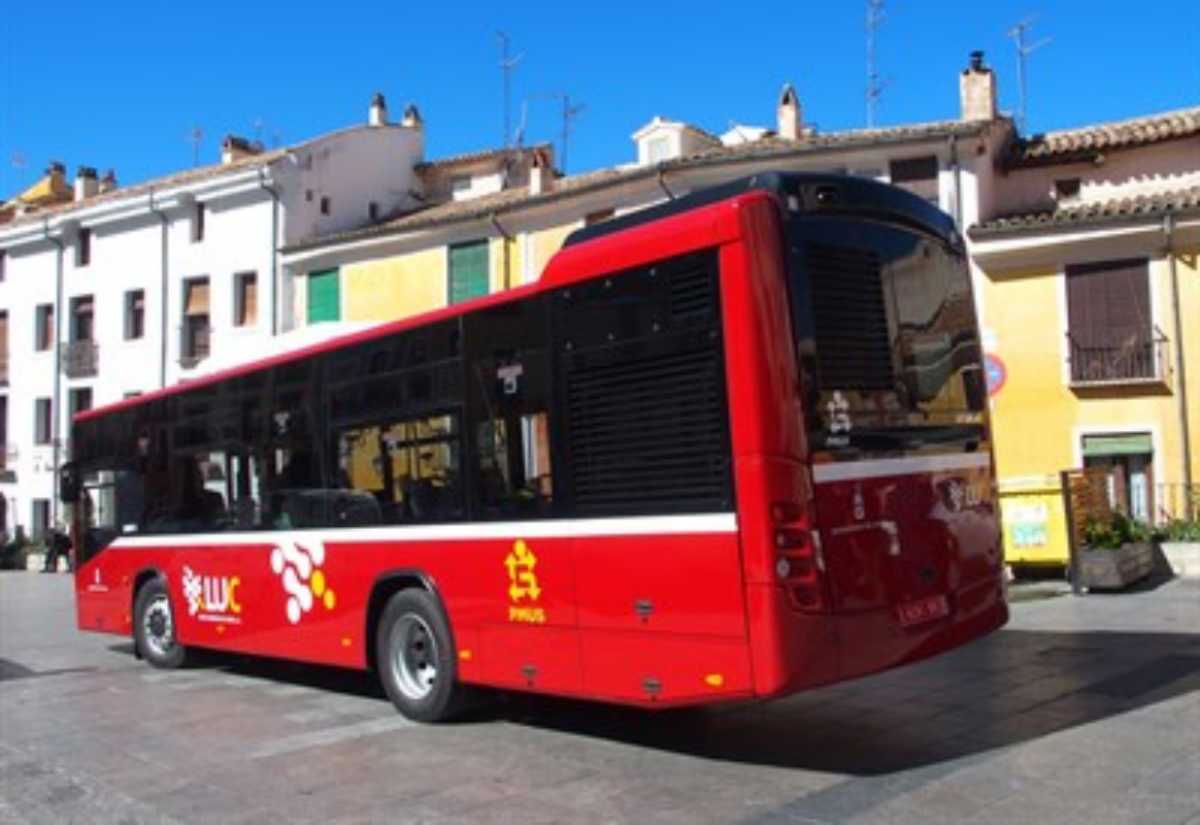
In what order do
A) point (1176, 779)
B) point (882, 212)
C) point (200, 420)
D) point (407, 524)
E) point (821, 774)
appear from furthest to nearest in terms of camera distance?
1. point (200, 420)
2. point (407, 524)
3. point (882, 212)
4. point (821, 774)
5. point (1176, 779)

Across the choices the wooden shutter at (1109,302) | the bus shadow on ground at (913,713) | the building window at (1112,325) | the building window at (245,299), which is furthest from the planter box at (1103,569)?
the building window at (245,299)

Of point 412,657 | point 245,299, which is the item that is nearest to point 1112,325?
point 412,657

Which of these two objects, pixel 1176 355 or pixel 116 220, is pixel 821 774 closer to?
pixel 1176 355

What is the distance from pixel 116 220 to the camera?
37.6 metres

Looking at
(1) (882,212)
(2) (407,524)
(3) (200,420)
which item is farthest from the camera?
(3) (200,420)

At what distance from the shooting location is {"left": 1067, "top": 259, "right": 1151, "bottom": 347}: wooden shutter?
22.2 meters

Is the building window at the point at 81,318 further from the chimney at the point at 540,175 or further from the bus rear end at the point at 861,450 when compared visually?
the bus rear end at the point at 861,450

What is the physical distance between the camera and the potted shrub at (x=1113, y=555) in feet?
49.4

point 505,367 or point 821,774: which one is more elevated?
point 505,367

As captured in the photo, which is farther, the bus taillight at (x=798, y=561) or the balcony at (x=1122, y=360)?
the balcony at (x=1122, y=360)

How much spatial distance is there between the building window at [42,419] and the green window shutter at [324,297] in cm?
1231

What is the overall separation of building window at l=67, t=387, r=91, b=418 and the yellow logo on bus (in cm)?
3472

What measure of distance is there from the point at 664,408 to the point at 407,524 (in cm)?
261

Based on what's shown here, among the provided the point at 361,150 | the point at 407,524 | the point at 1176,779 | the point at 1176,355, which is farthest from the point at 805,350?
the point at 361,150
